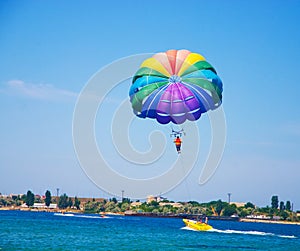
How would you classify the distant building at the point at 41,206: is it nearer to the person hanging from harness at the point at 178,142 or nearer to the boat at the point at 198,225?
the boat at the point at 198,225

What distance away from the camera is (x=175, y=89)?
2978 cm

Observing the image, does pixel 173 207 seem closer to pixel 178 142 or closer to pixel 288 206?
pixel 288 206

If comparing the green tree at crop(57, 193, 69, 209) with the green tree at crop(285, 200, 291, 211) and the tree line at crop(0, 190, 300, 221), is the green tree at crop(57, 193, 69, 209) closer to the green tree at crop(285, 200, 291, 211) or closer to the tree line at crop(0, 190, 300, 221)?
the tree line at crop(0, 190, 300, 221)

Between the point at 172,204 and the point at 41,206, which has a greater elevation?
the point at 172,204

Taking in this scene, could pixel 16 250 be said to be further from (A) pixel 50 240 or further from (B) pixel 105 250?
(A) pixel 50 240

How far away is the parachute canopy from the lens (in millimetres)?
29594

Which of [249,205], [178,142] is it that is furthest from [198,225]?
[249,205]

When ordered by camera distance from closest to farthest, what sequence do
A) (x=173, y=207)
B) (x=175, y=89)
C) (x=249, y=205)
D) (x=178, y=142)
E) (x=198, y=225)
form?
(x=178, y=142) < (x=175, y=89) < (x=198, y=225) < (x=173, y=207) < (x=249, y=205)

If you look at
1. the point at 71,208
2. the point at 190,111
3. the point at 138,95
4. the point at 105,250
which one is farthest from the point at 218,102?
the point at 71,208

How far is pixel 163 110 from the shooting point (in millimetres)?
29859

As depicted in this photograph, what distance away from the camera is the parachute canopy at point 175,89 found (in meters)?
29.6

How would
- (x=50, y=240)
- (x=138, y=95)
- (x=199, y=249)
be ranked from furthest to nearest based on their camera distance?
1. (x=50, y=240)
2. (x=199, y=249)
3. (x=138, y=95)

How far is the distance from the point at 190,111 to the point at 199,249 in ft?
39.5

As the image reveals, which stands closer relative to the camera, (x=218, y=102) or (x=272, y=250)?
(x=218, y=102)
